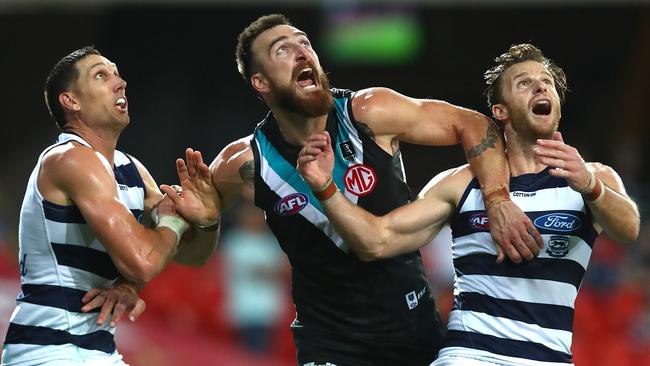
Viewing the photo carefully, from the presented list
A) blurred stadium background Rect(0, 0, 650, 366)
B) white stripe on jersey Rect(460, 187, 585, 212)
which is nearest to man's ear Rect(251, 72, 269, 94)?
white stripe on jersey Rect(460, 187, 585, 212)

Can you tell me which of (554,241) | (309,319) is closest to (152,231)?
(309,319)

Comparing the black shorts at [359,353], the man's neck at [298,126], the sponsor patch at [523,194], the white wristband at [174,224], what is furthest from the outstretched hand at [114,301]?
the sponsor patch at [523,194]

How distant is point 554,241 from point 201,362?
213 inches

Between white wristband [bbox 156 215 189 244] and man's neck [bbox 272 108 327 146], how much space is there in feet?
2.32

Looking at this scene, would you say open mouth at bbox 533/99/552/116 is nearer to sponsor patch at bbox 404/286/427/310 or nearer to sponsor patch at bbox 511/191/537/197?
sponsor patch at bbox 511/191/537/197

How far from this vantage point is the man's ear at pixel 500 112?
212 inches

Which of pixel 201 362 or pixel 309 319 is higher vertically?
pixel 309 319

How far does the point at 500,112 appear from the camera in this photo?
5.42 metres

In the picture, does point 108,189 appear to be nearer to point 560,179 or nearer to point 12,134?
point 560,179

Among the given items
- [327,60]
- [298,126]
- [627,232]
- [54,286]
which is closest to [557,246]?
→ [627,232]

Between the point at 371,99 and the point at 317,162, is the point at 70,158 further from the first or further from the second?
the point at 371,99

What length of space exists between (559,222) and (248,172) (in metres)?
1.62

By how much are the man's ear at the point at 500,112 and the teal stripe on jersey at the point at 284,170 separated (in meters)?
1.00

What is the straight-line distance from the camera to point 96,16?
17.7m
